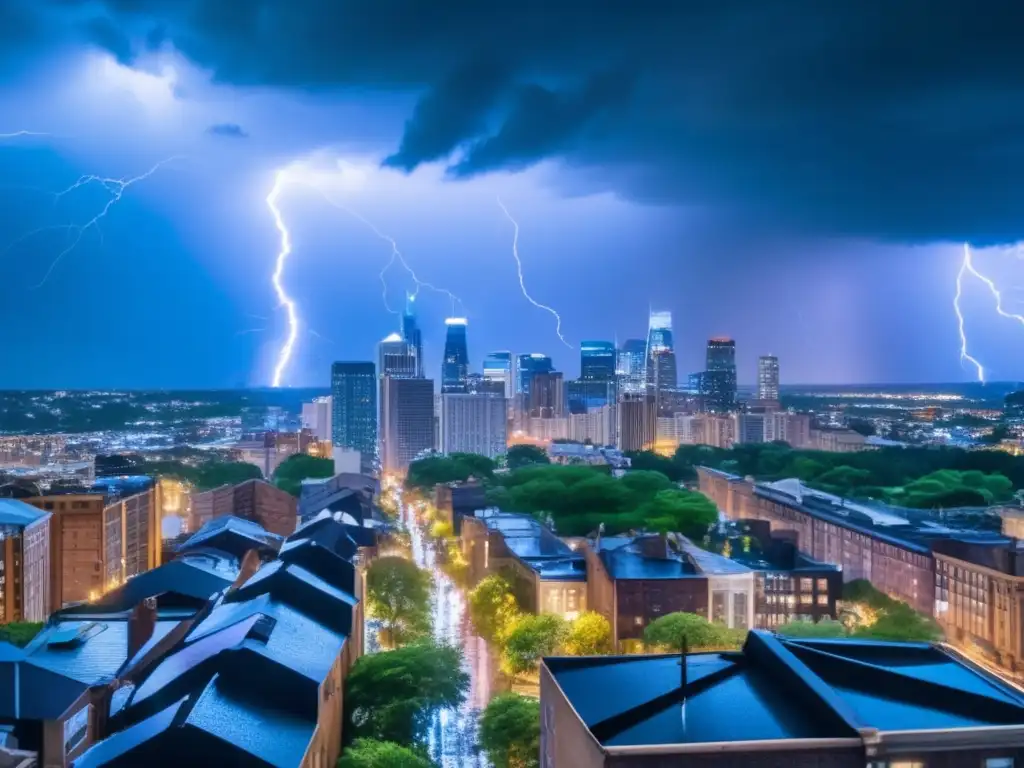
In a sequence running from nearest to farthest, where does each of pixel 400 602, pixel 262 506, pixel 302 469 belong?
pixel 400 602
pixel 262 506
pixel 302 469

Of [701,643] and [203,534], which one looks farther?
[203,534]

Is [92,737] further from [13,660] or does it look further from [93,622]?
[93,622]

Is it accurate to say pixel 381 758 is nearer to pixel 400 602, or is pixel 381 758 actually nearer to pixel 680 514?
pixel 400 602

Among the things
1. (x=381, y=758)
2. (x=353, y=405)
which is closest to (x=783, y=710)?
(x=381, y=758)

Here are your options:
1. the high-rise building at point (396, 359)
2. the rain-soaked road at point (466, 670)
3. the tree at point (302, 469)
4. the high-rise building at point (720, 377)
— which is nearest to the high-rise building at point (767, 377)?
the high-rise building at point (720, 377)

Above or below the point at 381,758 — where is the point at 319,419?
above

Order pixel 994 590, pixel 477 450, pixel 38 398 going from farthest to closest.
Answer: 1. pixel 477 450
2. pixel 38 398
3. pixel 994 590

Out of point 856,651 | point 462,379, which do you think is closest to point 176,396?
point 462,379
